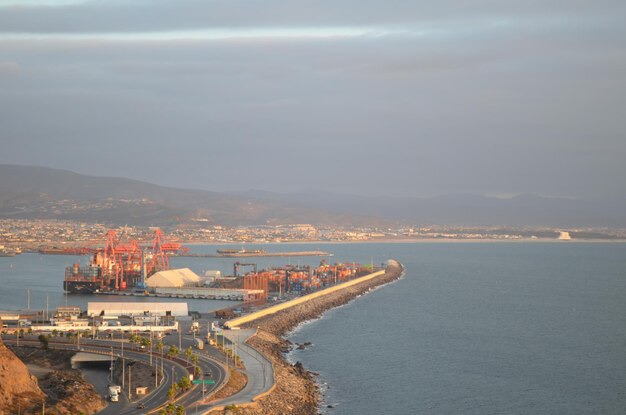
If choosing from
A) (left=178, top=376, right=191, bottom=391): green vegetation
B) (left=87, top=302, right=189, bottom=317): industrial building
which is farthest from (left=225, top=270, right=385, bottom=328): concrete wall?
(left=178, top=376, right=191, bottom=391): green vegetation

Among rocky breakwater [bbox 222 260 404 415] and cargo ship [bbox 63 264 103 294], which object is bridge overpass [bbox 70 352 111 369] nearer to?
rocky breakwater [bbox 222 260 404 415]

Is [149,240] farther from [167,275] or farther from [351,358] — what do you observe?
[351,358]

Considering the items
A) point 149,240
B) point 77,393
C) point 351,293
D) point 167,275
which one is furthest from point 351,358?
point 149,240

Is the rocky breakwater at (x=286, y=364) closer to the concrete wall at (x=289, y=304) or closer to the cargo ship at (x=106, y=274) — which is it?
the concrete wall at (x=289, y=304)

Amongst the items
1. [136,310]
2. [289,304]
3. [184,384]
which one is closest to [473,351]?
[289,304]

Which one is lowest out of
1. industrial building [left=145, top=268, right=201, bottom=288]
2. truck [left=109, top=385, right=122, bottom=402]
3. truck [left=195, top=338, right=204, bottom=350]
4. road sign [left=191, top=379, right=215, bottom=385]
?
truck [left=109, top=385, right=122, bottom=402]

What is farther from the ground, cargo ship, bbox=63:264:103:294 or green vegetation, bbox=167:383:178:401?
cargo ship, bbox=63:264:103:294

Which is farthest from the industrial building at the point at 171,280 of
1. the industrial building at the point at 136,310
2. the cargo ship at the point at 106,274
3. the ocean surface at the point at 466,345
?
the industrial building at the point at 136,310
